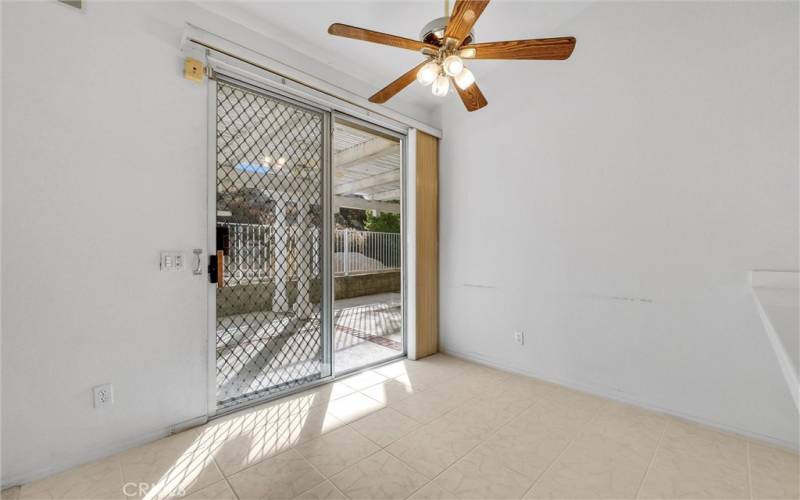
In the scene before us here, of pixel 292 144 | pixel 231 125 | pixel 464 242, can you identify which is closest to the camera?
pixel 231 125

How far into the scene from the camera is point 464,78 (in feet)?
5.69

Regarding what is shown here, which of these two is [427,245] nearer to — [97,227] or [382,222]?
[97,227]

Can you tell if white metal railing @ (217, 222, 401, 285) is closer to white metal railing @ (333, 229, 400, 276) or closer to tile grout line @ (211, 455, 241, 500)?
tile grout line @ (211, 455, 241, 500)

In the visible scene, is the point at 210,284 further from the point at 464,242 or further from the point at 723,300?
the point at 723,300

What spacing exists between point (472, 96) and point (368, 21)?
44.3 inches

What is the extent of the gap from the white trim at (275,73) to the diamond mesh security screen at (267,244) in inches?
6.6

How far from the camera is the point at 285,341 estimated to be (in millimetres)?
2662

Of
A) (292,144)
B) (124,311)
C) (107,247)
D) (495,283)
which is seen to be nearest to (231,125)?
(292,144)

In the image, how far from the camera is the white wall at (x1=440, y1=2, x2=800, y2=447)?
6.31 ft

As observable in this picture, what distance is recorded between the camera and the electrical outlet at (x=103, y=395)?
1.75m

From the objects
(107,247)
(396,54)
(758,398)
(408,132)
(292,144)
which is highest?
(396,54)

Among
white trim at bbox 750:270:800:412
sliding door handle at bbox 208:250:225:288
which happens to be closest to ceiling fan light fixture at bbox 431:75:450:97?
white trim at bbox 750:270:800:412

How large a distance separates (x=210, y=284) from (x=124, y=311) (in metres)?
0.45

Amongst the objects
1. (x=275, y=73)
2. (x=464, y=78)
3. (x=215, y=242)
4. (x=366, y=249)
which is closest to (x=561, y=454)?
(x=464, y=78)
